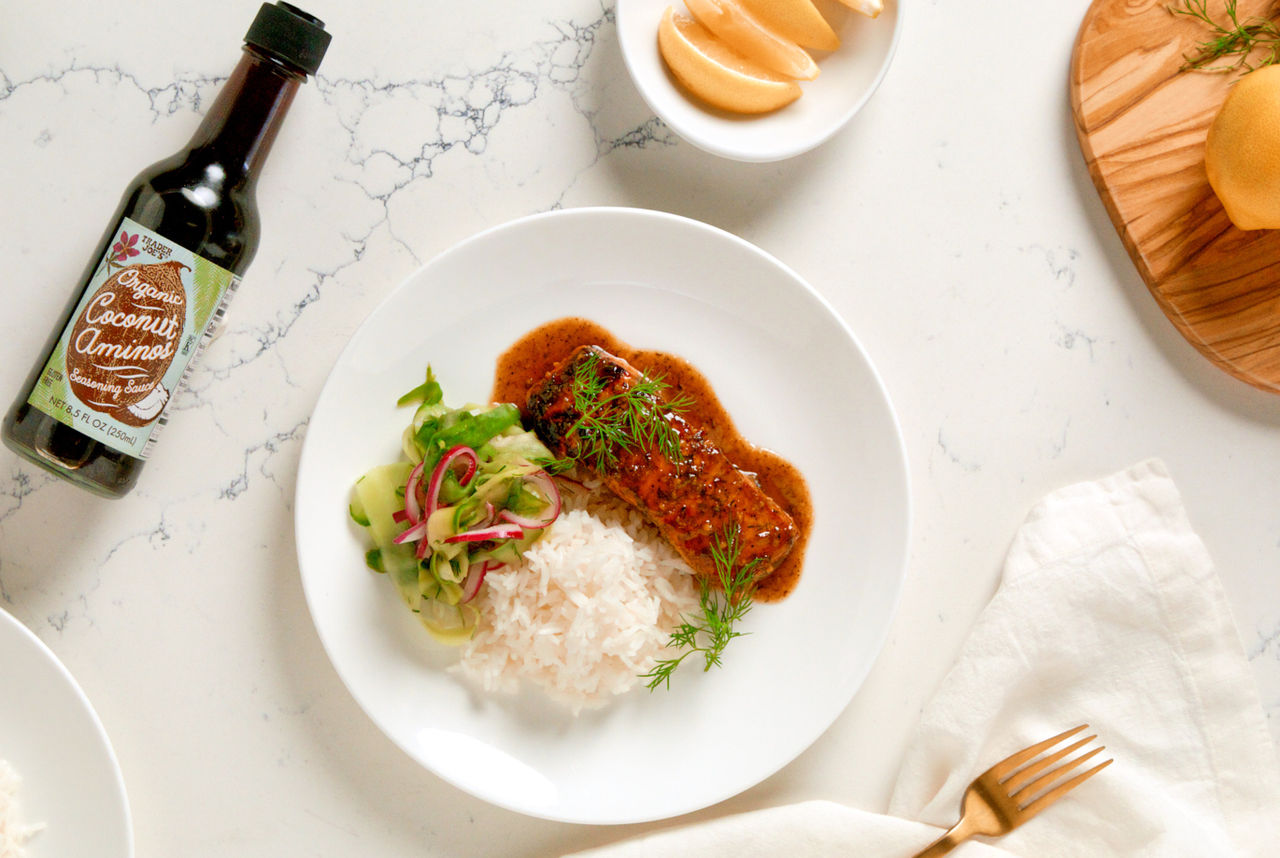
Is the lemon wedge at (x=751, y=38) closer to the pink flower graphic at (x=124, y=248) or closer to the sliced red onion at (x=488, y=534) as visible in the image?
the sliced red onion at (x=488, y=534)

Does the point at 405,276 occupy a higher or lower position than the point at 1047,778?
higher

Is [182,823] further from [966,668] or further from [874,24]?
[874,24]

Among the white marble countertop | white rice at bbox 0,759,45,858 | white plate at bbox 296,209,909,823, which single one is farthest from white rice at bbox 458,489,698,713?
white rice at bbox 0,759,45,858

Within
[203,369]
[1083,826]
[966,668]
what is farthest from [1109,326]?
[203,369]

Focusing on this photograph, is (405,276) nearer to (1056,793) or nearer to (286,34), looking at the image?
(286,34)

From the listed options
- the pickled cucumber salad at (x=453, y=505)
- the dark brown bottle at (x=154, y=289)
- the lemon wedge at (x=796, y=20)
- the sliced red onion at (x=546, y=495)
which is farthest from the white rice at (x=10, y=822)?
the lemon wedge at (x=796, y=20)

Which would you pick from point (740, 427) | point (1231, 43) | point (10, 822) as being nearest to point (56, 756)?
point (10, 822)
